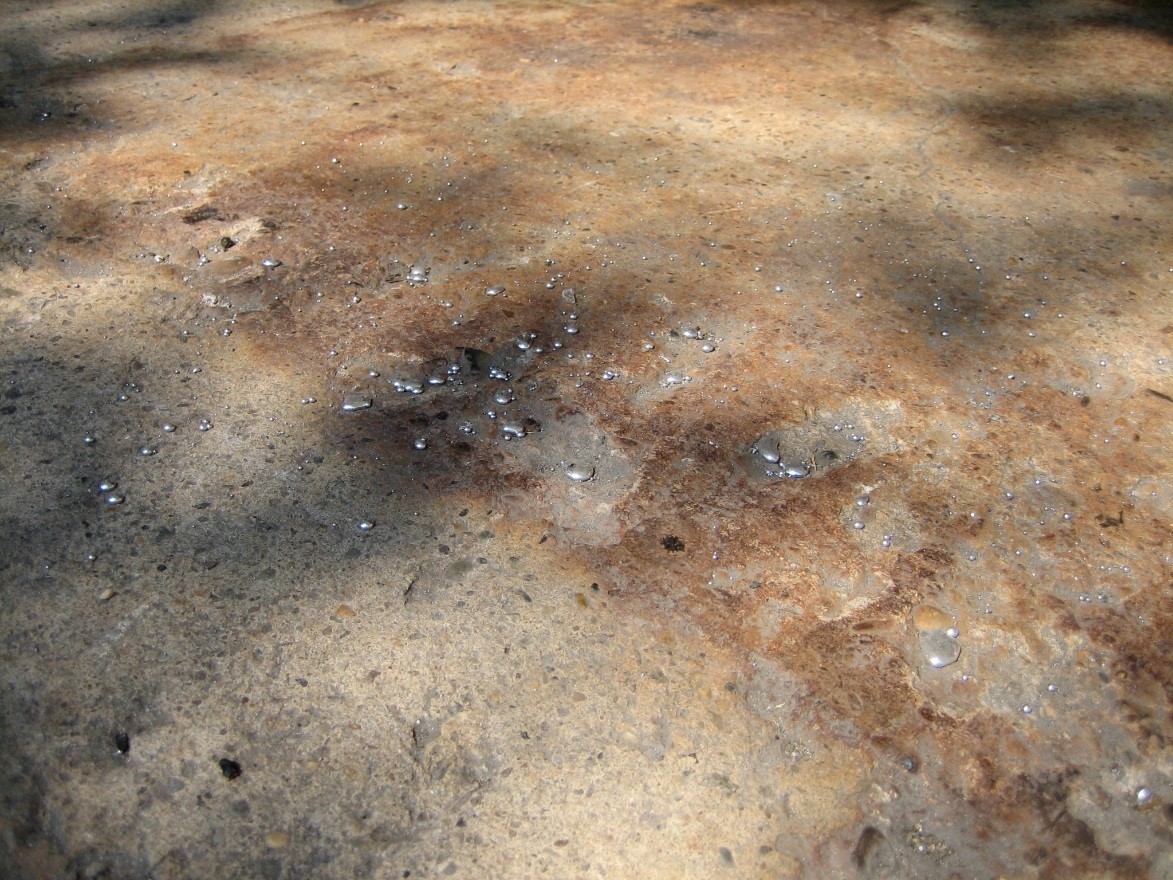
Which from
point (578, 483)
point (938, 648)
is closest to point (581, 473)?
point (578, 483)

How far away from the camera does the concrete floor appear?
1035 millimetres

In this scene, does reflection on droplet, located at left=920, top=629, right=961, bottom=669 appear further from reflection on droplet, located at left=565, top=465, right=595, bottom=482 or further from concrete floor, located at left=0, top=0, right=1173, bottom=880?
reflection on droplet, located at left=565, top=465, right=595, bottom=482

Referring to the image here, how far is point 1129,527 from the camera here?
4.26ft

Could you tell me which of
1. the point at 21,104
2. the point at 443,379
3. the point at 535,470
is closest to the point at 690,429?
the point at 535,470

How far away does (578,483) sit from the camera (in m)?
1.35

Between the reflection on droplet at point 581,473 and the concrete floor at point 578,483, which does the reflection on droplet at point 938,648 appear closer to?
the concrete floor at point 578,483

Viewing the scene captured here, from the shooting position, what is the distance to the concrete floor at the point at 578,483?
1035 mm

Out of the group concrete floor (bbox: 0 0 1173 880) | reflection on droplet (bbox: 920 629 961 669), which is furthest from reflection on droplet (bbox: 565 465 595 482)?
reflection on droplet (bbox: 920 629 961 669)

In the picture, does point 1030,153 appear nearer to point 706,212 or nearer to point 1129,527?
point 706,212

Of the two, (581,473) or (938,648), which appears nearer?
A: (938,648)

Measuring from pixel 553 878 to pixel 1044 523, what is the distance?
78 centimetres

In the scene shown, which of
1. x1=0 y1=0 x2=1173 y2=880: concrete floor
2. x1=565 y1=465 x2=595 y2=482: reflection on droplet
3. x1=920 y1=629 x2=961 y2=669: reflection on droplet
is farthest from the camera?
x1=565 y1=465 x2=595 y2=482: reflection on droplet

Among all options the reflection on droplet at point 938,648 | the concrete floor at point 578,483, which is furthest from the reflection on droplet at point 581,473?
the reflection on droplet at point 938,648

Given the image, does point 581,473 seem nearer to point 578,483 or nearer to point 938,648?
point 578,483
